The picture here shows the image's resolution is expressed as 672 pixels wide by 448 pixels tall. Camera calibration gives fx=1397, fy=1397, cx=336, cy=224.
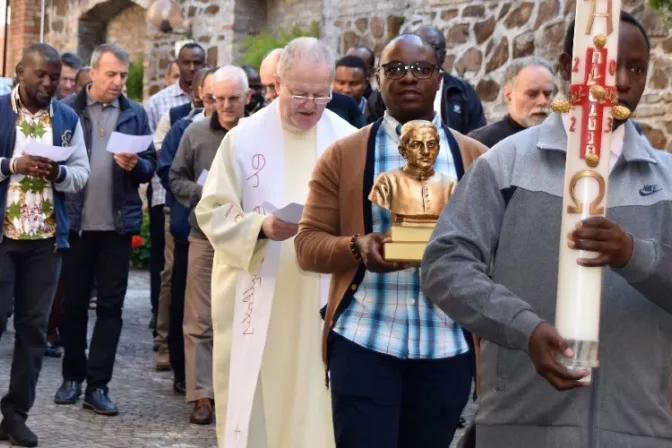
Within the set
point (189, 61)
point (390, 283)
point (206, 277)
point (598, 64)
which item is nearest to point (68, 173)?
point (206, 277)

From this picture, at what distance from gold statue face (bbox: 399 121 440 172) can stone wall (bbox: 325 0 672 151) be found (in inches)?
290

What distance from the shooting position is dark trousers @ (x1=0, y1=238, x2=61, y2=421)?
24.9 ft

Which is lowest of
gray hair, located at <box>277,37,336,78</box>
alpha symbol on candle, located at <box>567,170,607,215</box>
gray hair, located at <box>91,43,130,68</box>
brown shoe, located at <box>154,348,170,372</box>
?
brown shoe, located at <box>154,348,170,372</box>

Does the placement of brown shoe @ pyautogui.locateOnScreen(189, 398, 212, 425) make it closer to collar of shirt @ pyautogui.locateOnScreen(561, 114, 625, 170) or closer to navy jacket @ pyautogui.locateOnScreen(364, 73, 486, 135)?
navy jacket @ pyautogui.locateOnScreen(364, 73, 486, 135)

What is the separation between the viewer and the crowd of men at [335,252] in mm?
3162

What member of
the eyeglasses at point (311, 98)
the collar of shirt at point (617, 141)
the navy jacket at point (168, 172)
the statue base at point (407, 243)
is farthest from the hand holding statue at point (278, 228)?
the navy jacket at point (168, 172)

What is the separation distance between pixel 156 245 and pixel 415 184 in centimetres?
739

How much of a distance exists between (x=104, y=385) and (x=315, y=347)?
2914mm

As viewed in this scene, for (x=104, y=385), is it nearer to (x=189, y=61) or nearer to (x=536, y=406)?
(x=189, y=61)

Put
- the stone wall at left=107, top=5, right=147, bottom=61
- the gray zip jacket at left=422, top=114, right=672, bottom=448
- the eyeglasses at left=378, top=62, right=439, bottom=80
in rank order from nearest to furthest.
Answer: the gray zip jacket at left=422, top=114, right=672, bottom=448
the eyeglasses at left=378, top=62, right=439, bottom=80
the stone wall at left=107, top=5, right=147, bottom=61

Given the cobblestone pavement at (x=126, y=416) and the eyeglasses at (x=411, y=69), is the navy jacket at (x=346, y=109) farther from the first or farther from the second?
the eyeglasses at (x=411, y=69)

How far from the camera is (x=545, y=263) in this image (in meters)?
3.17

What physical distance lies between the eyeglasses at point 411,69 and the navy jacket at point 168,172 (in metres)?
4.62

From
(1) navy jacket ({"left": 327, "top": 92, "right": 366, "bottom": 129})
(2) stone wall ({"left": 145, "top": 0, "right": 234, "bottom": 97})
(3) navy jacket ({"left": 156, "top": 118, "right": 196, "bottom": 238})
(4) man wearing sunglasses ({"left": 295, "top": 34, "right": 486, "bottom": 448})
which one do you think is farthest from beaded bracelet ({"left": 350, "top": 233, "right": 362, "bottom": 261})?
(2) stone wall ({"left": 145, "top": 0, "right": 234, "bottom": 97})
